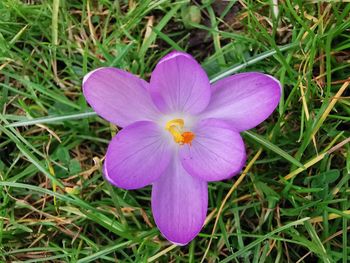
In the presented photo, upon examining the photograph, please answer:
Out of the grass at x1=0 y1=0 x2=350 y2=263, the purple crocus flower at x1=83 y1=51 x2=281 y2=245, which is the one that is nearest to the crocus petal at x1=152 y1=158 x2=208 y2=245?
the purple crocus flower at x1=83 y1=51 x2=281 y2=245

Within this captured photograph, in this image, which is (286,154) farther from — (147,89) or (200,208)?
(147,89)

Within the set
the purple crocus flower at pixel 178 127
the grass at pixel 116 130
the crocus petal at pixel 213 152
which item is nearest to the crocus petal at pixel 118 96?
the purple crocus flower at pixel 178 127

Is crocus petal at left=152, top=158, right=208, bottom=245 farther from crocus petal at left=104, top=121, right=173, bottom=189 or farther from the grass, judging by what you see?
the grass

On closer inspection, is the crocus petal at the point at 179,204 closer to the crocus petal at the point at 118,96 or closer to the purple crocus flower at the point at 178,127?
the purple crocus flower at the point at 178,127

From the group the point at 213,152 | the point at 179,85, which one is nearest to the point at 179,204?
the point at 213,152

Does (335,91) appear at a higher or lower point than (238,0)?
lower

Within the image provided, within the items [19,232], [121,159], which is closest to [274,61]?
[121,159]

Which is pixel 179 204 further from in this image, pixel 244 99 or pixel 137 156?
pixel 244 99
